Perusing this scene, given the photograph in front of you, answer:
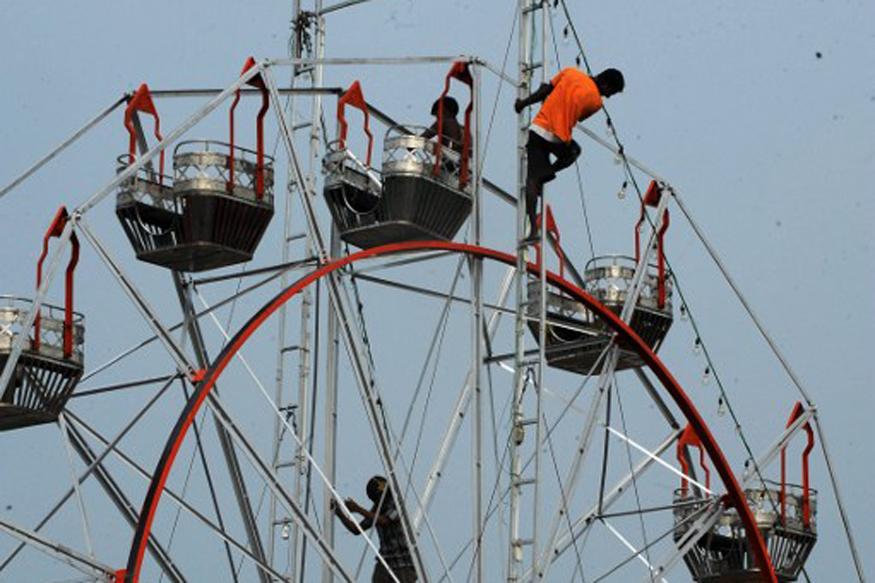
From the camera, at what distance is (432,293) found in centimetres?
4941

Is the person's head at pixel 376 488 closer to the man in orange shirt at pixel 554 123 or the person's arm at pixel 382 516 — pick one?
the person's arm at pixel 382 516

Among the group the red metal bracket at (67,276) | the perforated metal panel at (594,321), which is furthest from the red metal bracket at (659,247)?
the red metal bracket at (67,276)

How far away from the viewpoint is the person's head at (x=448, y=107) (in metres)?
Answer: 48.3

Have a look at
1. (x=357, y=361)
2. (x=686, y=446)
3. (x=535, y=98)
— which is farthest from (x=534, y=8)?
(x=686, y=446)

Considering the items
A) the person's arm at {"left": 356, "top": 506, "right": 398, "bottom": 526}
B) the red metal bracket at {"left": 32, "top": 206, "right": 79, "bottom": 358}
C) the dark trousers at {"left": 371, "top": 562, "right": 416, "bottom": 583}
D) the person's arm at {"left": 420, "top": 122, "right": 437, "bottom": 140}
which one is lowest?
the dark trousers at {"left": 371, "top": 562, "right": 416, "bottom": 583}

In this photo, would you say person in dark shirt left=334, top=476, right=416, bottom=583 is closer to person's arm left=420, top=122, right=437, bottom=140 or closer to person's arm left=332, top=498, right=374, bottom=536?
person's arm left=332, top=498, right=374, bottom=536

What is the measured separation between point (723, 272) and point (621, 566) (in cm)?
508

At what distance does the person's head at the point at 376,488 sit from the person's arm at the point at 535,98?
661cm

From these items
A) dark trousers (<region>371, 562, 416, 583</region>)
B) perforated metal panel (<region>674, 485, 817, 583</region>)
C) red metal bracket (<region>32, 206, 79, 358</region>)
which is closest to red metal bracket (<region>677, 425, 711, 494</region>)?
perforated metal panel (<region>674, 485, 817, 583</region>)

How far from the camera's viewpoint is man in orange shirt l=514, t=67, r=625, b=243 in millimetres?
45469

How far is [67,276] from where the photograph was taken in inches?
1784

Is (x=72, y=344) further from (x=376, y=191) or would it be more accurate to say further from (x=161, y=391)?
(x=376, y=191)

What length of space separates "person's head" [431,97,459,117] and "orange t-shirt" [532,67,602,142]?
8.80ft

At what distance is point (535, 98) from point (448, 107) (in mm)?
3299
